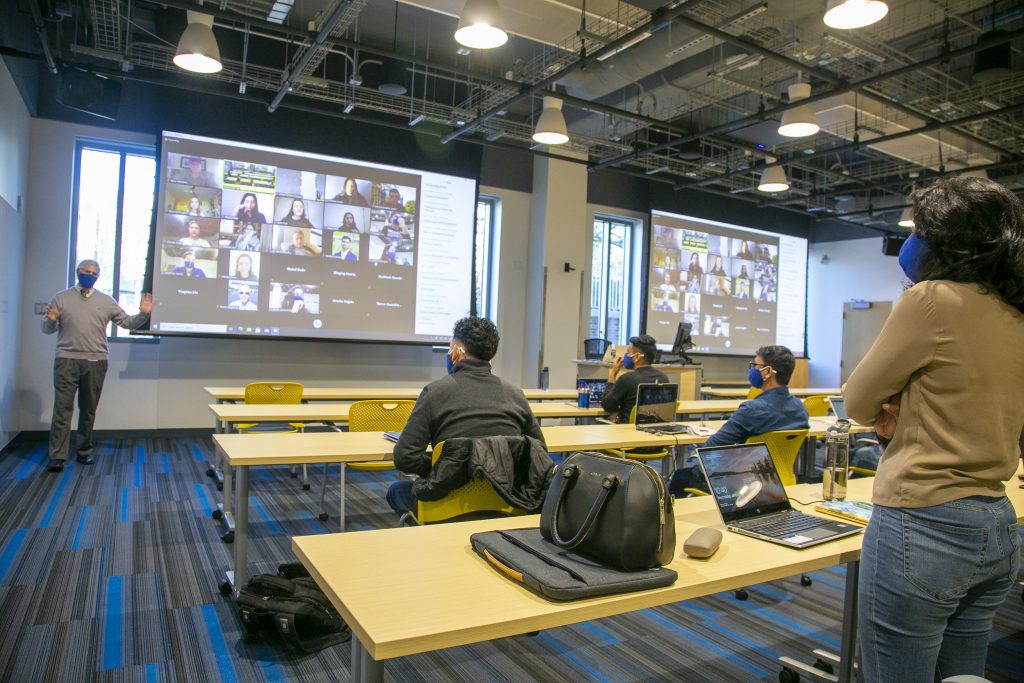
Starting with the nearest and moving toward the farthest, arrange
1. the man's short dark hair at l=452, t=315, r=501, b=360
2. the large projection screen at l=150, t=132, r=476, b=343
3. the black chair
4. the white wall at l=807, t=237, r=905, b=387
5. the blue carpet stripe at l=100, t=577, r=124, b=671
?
the blue carpet stripe at l=100, t=577, r=124, b=671 < the man's short dark hair at l=452, t=315, r=501, b=360 < the large projection screen at l=150, t=132, r=476, b=343 < the black chair < the white wall at l=807, t=237, r=905, b=387

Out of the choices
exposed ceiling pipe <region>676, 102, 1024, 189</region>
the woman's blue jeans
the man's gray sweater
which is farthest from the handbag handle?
exposed ceiling pipe <region>676, 102, 1024, 189</region>

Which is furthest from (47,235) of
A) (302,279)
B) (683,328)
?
(683,328)

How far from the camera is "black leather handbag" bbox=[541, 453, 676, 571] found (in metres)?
1.36

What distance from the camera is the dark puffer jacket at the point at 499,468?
7.59 feet

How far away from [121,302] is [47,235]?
904 millimetres

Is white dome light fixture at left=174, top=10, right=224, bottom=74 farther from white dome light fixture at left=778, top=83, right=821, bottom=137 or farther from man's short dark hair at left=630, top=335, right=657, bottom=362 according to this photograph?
white dome light fixture at left=778, top=83, right=821, bottom=137

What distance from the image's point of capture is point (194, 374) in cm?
Result: 715

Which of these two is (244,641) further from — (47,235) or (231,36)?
(231,36)

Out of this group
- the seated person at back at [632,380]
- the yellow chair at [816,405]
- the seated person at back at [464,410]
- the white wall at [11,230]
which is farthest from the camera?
the yellow chair at [816,405]

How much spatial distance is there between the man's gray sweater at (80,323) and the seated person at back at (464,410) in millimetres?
4327

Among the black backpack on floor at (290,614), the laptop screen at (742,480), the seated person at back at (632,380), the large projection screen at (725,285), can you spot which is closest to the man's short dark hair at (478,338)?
the laptop screen at (742,480)

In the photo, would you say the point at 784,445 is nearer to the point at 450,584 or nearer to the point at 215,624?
the point at 450,584

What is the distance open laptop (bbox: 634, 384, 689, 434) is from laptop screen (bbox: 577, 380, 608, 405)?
86cm

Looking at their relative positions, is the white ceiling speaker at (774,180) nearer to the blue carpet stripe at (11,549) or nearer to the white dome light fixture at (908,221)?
the white dome light fixture at (908,221)
